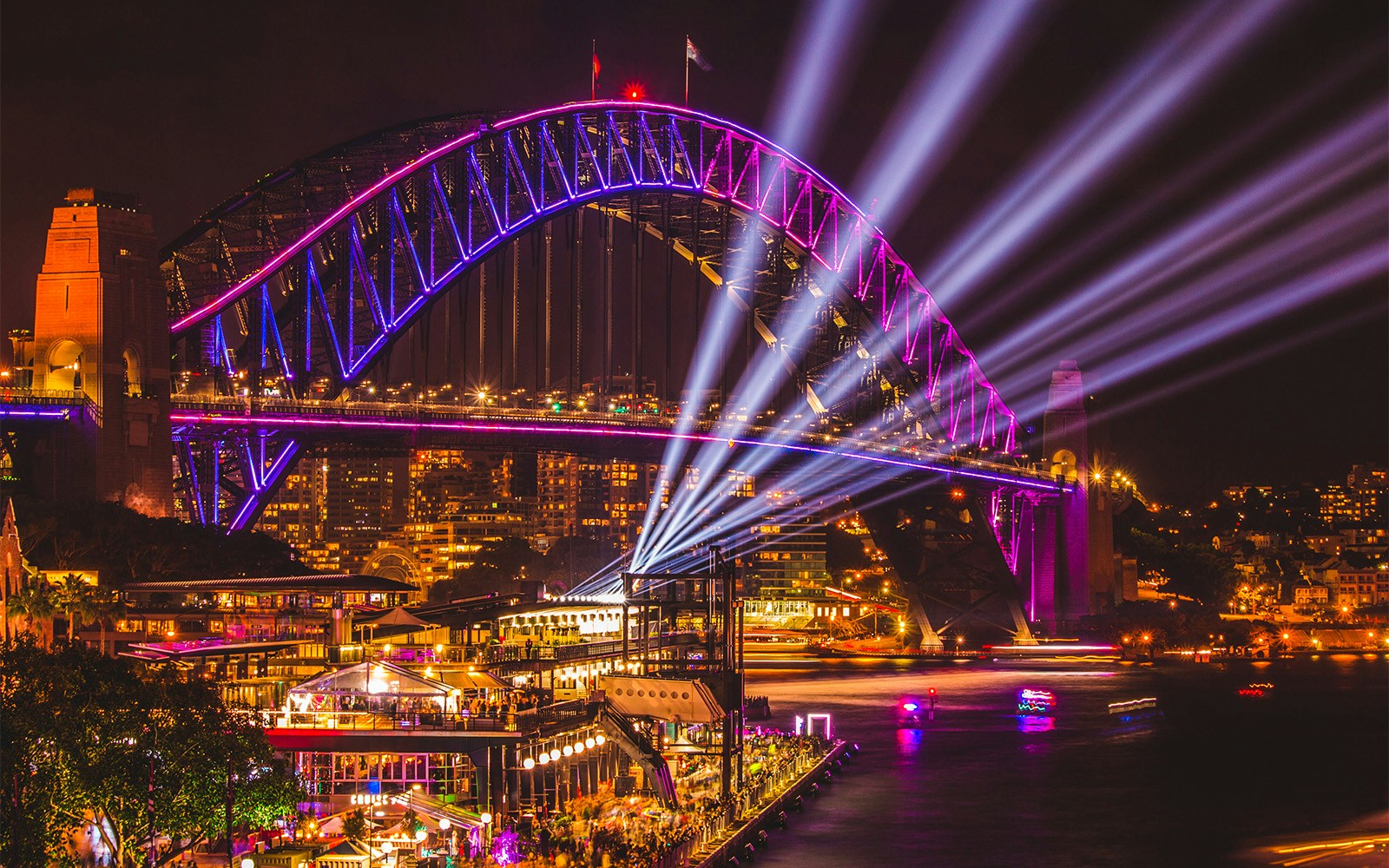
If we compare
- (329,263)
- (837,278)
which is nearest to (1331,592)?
(837,278)

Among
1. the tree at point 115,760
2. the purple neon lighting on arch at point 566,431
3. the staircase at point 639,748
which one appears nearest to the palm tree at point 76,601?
the purple neon lighting on arch at point 566,431

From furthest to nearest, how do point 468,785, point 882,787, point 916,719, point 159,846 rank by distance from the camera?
1. point 916,719
2. point 882,787
3. point 468,785
4. point 159,846

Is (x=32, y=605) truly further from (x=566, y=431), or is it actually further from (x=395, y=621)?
(x=566, y=431)

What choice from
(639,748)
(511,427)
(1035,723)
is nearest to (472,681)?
(639,748)

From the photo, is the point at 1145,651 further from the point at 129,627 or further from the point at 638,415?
the point at 129,627

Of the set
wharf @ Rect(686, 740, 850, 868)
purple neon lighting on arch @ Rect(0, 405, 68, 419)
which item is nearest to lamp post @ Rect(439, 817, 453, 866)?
wharf @ Rect(686, 740, 850, 868)

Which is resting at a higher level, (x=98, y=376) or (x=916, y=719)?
(x=98, y=376)
